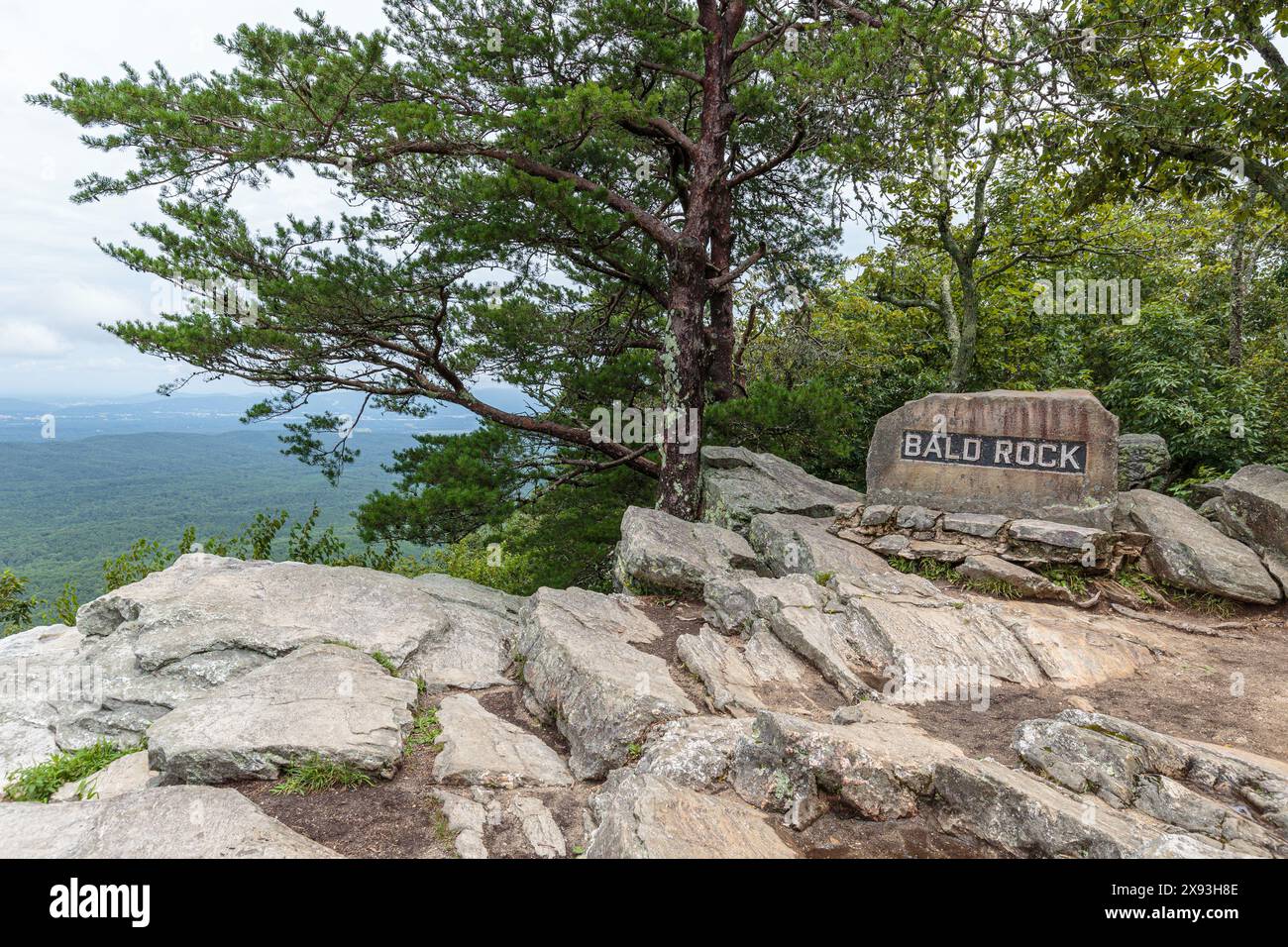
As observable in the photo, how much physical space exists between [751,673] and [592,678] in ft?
4.85

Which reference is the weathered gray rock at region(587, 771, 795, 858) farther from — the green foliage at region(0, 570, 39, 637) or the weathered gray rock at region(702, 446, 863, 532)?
the green foliage at region(0, 570, 39, 637)

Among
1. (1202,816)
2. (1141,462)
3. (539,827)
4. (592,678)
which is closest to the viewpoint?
(1202,816)

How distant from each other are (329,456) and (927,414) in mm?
9636

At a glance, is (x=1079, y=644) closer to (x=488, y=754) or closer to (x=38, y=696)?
(x=488, y=754)

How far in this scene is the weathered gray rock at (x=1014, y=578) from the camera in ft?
23.6

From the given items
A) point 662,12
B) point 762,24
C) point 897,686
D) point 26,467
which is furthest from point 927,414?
point 26,467

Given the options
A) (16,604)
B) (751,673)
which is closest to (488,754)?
(751,673)

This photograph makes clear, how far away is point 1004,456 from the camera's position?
8070mm

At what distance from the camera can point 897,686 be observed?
5.48 meters

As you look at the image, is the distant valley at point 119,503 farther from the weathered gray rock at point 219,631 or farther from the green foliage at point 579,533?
the weathered gray rock at point 219,631

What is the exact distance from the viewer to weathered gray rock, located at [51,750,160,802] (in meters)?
4.09

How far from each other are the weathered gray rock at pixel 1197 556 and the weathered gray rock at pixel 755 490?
137 inches

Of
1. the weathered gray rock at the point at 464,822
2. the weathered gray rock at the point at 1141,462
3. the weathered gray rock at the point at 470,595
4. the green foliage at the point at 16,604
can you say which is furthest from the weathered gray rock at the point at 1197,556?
the green foliage at the point at 16,604

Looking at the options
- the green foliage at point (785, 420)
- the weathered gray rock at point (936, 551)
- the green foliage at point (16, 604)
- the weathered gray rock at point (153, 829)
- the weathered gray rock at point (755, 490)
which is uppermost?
the green foliage at point (785, 420)
